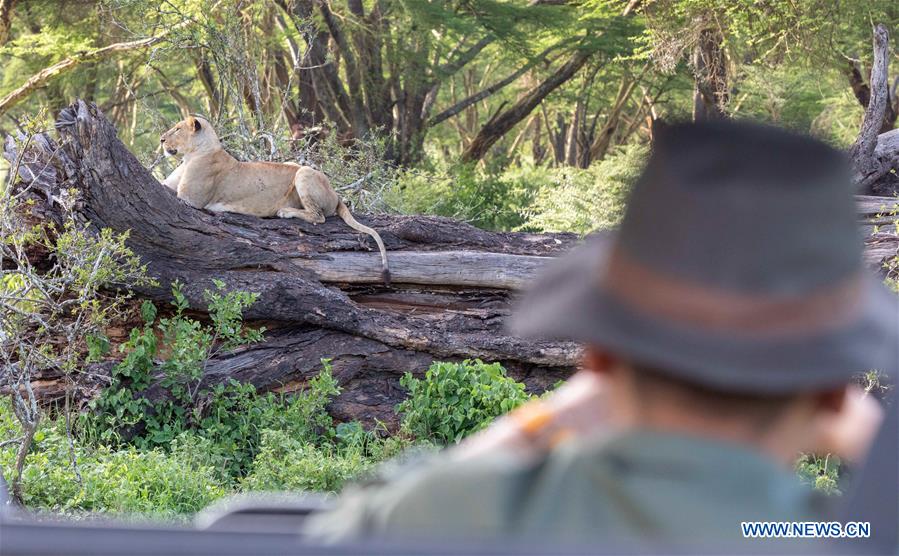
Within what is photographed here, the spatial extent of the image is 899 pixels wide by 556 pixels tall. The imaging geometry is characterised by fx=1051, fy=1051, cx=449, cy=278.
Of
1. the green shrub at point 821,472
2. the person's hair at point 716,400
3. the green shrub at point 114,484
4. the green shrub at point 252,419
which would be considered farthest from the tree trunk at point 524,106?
the person's hair at point 716,400

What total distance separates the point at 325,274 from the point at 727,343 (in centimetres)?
700

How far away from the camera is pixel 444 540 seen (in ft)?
4.09

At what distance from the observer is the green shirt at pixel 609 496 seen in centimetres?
126

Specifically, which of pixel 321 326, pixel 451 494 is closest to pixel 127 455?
pixel 321 326

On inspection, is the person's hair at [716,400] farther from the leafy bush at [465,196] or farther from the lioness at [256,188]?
the leafy bush at [465,196]

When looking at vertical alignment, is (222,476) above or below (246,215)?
below

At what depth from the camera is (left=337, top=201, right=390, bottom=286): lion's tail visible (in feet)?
27.0

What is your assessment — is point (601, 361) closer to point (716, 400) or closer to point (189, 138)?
point (716, 400)

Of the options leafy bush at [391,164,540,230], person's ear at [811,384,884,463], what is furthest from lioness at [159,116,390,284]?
person's ear at [811,384,884,463]

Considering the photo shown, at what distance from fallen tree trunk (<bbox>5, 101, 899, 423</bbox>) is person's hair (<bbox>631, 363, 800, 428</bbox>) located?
5912 mm

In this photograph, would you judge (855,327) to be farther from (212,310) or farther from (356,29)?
(356,29)

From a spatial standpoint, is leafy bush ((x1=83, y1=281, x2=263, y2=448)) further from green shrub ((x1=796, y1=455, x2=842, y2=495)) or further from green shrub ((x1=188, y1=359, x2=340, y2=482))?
green shrub ((x1=796, y1=455, x2=842, y2=495))

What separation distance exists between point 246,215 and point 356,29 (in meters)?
11.2

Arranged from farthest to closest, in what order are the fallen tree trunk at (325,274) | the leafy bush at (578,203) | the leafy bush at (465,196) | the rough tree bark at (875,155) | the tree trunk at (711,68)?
the tree trunk at (711,68) → the leafy bush at (578,203) → the leafy bush at (465,196) → the rough tree bark at (875,155) → the fallen tree trunk at (325,274)
